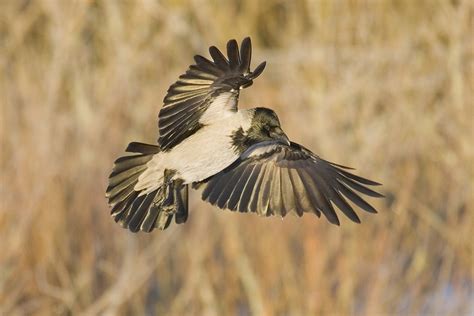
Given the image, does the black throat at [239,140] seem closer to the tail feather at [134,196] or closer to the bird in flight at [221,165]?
the bird in flight at [221,165]

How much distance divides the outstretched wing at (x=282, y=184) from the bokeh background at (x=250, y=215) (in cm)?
116

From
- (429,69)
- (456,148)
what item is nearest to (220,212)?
(456,148)

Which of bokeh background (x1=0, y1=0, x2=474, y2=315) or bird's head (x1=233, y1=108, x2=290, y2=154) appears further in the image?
bokeh background (x1=0, y1=0, x2=474, y2=315)

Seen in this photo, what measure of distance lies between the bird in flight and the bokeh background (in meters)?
1.17

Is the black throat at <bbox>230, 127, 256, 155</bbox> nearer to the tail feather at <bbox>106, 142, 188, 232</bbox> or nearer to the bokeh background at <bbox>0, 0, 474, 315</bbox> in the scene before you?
the tail feather at <bbox>106, 142, 188, 232</bbox>

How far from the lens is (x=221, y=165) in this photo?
373 cm

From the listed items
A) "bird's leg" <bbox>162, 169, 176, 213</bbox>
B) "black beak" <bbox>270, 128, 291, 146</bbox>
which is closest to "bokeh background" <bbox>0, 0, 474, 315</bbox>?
"bird's leg" <bbox>162, 169, 176, 213</bbox>

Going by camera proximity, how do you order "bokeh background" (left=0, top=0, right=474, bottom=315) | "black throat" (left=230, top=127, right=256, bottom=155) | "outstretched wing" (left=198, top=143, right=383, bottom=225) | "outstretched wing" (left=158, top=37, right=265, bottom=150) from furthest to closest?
"bokeh background" (left=0, top=0, right=474, bottom=315), "outstretched wing" (left=198, top=143, right=383, bottom=225), "black throat" (left=230, top=127, right=256, bottom=155), "outstretched wing" (left=158, top=37, right=265, bottom=150)

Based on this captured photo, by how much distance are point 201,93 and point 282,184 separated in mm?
596

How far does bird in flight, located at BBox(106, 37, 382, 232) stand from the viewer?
3.69m

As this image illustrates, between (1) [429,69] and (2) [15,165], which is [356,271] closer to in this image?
(2) [15,165]

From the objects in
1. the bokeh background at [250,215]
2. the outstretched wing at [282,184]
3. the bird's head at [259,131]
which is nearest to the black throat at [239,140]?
the bird's head at [259,131]

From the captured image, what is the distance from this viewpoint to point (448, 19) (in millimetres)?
6199

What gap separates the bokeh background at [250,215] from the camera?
17.5 ft
